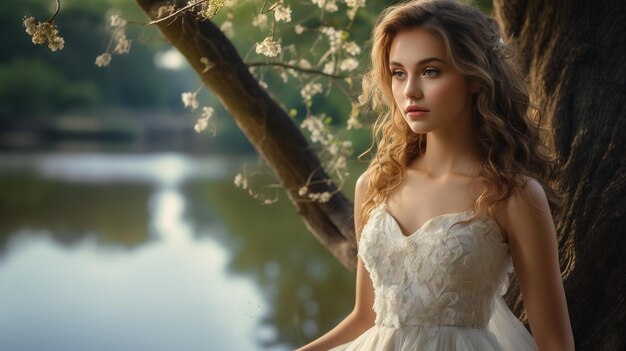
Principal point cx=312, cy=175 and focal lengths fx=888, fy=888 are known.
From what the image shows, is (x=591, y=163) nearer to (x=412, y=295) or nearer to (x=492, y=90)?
(x=492, y=90)

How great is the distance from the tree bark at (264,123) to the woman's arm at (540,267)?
5.11 ft

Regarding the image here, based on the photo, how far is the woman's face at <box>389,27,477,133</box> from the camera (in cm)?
199

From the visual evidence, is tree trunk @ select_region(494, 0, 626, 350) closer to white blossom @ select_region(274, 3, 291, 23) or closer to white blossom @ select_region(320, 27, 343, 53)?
white blossom @ select_region(274, 3, 291, 23)

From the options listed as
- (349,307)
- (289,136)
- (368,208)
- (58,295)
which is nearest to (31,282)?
(58,295)

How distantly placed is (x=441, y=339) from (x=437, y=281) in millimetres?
129

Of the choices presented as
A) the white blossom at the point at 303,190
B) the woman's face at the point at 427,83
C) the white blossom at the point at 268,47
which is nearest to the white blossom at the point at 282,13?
the white blossom at the point at 268,47

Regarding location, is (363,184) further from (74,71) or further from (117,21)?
(74,71)

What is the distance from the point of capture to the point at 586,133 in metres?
2.55

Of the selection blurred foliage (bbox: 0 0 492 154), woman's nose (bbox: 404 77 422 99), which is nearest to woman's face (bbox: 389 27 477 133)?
woman's nose (bbox: 404 77 422 99)

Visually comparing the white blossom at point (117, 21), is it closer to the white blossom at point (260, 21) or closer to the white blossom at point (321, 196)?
the white blossom at point (260, 21)

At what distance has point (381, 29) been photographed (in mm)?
2086

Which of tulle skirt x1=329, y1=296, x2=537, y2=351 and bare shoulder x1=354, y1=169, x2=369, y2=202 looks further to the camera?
bare shoulder x1=354, y1=169, x2=369, y2=202

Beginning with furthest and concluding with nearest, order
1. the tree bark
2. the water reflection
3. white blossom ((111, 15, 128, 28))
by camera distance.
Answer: the water reflection, white blossom ((111, 15, 128, 28)), the tree bark

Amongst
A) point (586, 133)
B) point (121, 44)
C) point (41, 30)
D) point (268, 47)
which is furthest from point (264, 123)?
point (41, 30)
